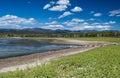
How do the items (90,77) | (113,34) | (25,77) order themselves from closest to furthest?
(90,77) < (25,77) < (113,34)

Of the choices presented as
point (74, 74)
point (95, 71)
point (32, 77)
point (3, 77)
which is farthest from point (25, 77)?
point (95, 71)

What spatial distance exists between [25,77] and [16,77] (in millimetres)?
773

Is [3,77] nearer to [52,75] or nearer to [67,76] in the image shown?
[52,75]

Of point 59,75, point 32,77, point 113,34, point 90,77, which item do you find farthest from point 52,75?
point 113,34

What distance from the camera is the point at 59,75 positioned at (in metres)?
15.5

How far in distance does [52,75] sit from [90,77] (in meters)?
2.69

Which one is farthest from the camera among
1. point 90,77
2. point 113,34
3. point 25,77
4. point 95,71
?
point 113,34

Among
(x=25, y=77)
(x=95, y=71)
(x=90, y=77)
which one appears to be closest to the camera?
(x=90, y=77)

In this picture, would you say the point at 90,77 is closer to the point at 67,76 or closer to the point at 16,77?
the point at 67,76

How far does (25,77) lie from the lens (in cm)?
1488

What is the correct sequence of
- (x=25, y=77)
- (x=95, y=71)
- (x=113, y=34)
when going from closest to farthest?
(x=25, y=77)
(x=95, y=71)
(x=113, y=34)

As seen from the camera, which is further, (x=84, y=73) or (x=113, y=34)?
(x=113, y=34)

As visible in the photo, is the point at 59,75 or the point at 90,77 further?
the point at 59,75

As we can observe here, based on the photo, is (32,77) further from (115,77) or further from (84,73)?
(115,77)
